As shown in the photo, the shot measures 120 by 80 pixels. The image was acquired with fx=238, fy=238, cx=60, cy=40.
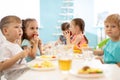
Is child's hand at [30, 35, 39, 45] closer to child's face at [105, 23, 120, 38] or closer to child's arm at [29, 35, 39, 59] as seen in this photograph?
child's arm at [29, 35, 39, 59]

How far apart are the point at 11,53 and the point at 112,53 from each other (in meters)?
0.93

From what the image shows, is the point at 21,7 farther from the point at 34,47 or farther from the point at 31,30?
the point at 34,47

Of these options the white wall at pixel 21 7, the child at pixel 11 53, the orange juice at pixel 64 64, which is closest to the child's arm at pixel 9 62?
the child at pixel 11 53

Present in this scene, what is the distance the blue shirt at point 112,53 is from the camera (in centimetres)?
210

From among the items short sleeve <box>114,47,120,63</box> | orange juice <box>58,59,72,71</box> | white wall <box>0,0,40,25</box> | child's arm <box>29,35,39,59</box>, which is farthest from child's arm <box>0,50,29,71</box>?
white wall <box>0,0,40,25</box>

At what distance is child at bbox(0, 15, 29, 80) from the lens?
5.32 ft

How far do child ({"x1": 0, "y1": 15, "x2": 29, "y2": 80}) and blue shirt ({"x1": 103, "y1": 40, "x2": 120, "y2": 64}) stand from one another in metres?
0.81

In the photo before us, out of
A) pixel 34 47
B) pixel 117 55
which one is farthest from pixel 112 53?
pixel 34 47

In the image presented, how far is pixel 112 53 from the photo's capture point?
7.11 feet

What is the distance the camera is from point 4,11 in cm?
507

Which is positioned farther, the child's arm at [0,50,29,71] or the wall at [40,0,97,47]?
the wall at [40,0,97,47]

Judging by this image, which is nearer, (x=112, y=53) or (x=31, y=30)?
(x=112, y=53)

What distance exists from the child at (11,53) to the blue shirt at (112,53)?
0.81m

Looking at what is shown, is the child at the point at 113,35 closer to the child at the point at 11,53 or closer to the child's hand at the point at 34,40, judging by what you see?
the child's hand at the point at 34,40
